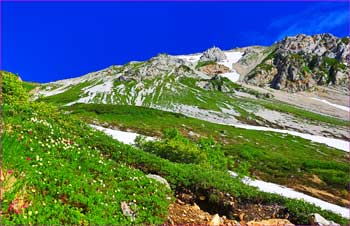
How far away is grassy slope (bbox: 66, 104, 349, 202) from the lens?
61.2m

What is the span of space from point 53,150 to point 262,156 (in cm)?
6286

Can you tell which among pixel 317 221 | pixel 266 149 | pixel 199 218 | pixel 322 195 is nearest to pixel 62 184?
pixel 199 218

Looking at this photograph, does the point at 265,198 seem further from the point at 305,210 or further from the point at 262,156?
the point at 262,156

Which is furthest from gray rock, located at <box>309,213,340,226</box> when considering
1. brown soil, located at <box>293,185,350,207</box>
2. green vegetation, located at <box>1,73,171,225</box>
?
brown soil, located at <box>293,185,350,207</box>

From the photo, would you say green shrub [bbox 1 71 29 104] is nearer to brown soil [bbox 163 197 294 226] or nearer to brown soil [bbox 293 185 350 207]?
brown soil [bbox 163 197 294 226]

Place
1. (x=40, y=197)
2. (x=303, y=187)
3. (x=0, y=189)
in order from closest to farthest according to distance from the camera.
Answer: (x=0, y=189), (x=40, y=197), (x=303, y=187)

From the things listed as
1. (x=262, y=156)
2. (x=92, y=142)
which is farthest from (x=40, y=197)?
(x=262, y=156)

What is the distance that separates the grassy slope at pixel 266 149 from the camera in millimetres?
61156

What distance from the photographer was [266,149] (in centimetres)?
9019

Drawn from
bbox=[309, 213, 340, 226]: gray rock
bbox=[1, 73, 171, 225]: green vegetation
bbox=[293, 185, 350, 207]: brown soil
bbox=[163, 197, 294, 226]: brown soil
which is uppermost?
bbox=[1, 73, 171, 225]: green vegetation

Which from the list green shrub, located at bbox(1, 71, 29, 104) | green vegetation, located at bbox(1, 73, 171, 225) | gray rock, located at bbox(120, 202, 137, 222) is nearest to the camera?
green vegetation, located at bbox(1, 73, 171, 225)

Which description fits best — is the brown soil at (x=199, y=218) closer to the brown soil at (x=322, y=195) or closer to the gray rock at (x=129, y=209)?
the gray rock at (x=129, y=209)

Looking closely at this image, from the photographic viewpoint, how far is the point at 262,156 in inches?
2953

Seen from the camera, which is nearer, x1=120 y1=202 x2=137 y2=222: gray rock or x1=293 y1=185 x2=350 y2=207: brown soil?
x1=120 y1=202 x2=137 y2=222: gray rock
